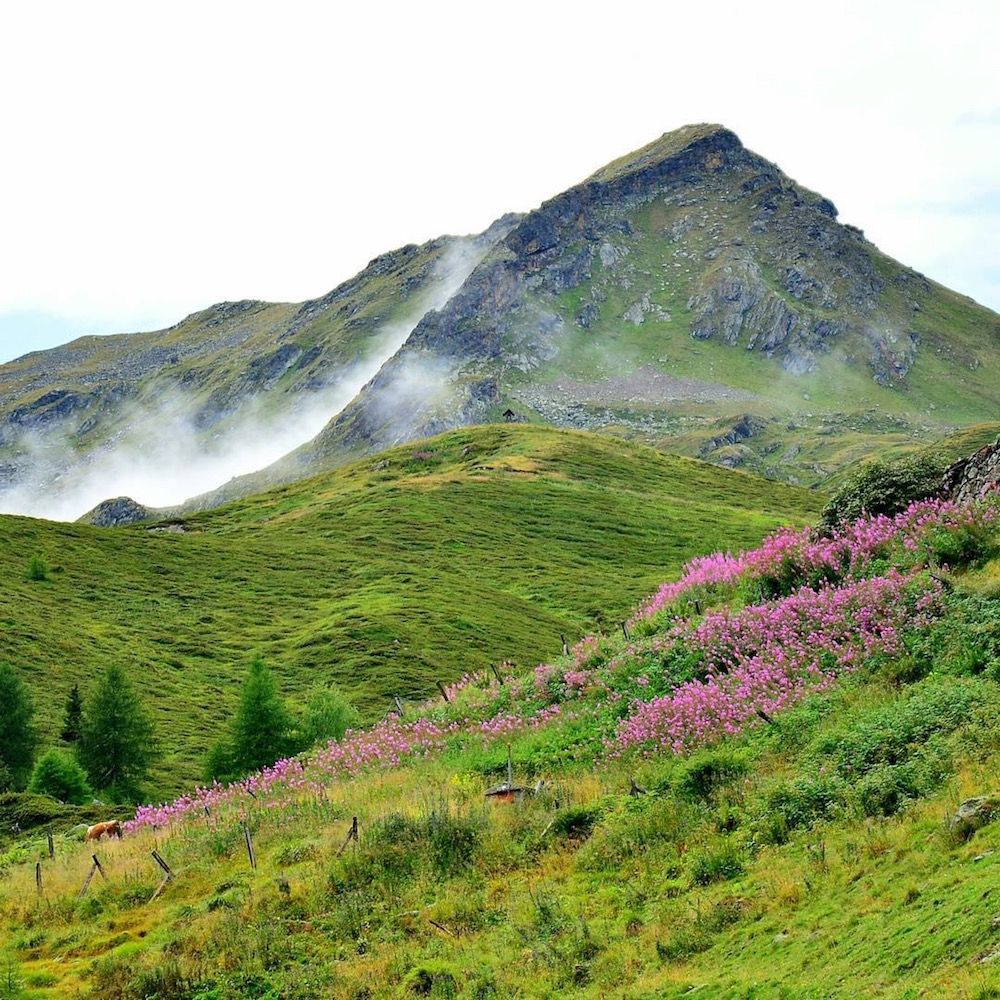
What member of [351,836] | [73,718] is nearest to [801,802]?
Result: [351,836]

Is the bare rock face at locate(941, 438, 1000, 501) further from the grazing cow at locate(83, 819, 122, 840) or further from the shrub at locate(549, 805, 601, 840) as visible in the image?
the grazing cow at locate(83, 819, 122, 840)

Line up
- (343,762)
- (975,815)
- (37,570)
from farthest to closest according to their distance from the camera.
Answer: (37,570), (343,762), (975,815)

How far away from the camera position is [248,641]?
8138 centimetres

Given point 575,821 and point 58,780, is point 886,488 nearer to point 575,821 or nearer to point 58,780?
point 575,821

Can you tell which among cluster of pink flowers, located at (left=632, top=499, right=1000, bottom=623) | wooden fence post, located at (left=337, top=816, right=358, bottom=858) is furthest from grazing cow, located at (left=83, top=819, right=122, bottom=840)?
cluster of pink flowers, located at (left=632, top=499, right=1000, bottom=623)

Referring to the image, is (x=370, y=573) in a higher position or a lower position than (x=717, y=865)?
lower

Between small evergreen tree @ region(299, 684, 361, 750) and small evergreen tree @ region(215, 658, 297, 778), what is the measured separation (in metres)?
1.07

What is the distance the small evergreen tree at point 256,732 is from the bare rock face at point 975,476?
31313mm

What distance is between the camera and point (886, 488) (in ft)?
71.1

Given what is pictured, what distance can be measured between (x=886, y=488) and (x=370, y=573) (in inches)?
3154

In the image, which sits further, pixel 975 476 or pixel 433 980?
pixel 975 476

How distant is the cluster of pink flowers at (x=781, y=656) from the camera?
1619 centimetres

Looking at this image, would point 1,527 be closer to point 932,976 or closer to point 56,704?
point 56,704

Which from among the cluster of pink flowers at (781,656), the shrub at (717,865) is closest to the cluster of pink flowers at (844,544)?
the cluster of pink flowers at (781,656)
